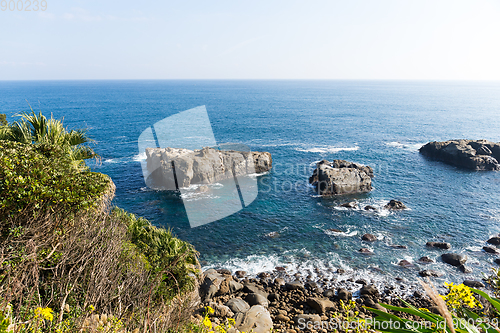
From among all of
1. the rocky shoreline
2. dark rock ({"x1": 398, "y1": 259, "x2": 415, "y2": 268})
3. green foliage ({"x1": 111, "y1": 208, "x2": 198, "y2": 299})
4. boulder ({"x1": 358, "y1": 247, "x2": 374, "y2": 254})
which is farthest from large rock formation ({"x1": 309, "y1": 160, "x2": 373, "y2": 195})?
green foliage ({"x1": 111, "y1": 208, "x2": 198, "y2": 299})

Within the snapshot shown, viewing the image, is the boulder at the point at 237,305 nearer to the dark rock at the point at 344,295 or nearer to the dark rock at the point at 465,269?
the dark rock at the point at 344,295

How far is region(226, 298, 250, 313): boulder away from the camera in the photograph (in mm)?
20152

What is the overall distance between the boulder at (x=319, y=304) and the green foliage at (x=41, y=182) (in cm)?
1747

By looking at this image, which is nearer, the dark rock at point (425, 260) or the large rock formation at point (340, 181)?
the dark rock at point (425, 260)

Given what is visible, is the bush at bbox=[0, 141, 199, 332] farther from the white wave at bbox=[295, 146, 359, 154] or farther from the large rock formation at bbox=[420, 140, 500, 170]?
the large rock formation at bbox=[420, 140, 500, 170]

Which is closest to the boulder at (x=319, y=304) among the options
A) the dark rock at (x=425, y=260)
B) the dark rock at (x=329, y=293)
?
the dark rock at (x=329, y=293)

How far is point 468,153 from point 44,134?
66.9 metres

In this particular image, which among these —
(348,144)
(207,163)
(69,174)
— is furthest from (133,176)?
(348,144)

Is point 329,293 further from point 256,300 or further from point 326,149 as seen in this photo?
point 326,149

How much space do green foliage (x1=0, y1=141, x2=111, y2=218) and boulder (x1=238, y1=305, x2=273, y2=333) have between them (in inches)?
478

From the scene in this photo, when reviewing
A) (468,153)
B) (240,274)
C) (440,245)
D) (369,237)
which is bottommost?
(440,245)

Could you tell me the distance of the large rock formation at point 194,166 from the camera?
145 feet

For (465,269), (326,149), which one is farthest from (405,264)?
(326,149)

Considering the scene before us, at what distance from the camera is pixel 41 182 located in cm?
980
